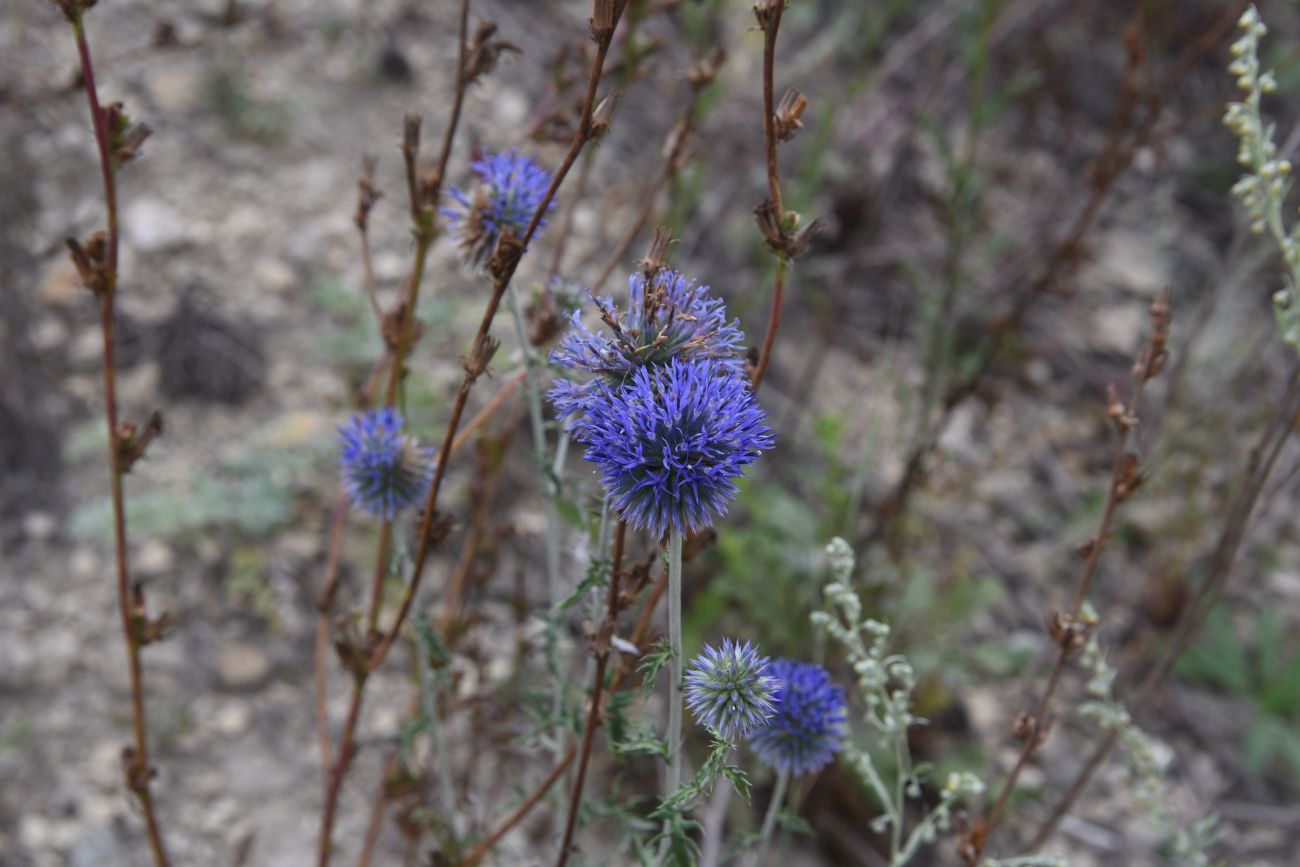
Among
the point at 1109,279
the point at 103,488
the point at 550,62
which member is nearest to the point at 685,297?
the point at 103,488

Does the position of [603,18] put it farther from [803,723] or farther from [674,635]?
[803,723]

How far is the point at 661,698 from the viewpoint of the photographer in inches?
126

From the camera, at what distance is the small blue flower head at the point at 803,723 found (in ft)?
5.97

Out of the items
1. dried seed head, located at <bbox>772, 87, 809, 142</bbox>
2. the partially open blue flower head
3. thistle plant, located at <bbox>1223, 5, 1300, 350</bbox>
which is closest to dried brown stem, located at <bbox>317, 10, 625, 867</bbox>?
the partially open blue flower head

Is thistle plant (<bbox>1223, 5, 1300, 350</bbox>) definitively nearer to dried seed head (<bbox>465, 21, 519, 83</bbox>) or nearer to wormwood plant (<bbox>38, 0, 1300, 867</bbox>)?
wormwood plant (<bbox>38, 0, 1300, 867</bbox>)

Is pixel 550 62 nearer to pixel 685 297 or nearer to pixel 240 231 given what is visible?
pixel 240 231

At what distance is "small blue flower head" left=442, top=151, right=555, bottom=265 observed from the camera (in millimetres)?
1771

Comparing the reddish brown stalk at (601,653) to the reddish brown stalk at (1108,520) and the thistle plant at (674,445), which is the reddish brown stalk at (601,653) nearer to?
the thistle plant at (674,445)

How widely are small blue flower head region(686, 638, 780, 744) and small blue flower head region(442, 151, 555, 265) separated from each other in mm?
767

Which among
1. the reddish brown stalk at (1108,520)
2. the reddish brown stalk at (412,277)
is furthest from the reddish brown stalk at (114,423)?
the reddish brown stalk at (1108,520)

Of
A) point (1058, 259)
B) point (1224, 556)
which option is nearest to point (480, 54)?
point (1224, 556)

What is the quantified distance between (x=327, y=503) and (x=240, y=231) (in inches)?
47.1

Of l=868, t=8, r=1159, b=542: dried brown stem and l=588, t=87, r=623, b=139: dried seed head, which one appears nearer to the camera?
l=588, t=87, r=623, b=139: dried seed head

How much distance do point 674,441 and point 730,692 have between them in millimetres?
327
